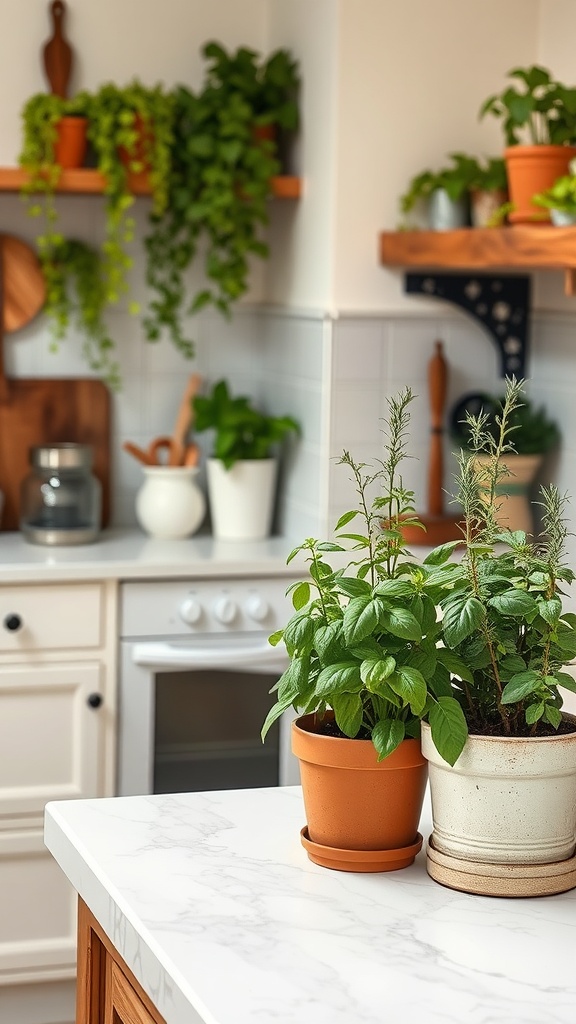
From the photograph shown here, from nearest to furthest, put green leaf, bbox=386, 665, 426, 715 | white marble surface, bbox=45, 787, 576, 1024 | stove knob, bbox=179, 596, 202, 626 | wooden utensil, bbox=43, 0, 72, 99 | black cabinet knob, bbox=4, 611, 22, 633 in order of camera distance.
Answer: white marble surface, bbox=45, 787, 576, 1024 < green leaf, bbox=386, 665, 426, 715 < black cabinet knob, bbox=4, 611, 22, 633 < stove knob, bbox=179, 596, 202, 626 < wooden utensil, bbox=43, 0, 72, 99

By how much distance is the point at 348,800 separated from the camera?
1.31 metres

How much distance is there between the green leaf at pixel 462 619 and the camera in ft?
4.07

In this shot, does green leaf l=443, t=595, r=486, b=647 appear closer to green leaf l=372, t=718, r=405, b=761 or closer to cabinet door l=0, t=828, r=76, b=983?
green leaf l=372, t=718, r=405, b=761

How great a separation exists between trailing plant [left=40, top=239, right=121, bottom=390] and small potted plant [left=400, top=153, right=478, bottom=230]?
31.8 inches

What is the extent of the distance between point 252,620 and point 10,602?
54 cm

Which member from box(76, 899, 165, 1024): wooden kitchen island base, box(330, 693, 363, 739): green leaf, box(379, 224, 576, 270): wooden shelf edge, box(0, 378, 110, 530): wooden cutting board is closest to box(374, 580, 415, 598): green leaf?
box(330, 693, 363, 739): green leaf

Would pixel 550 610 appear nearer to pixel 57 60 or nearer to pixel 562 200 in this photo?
pixel 562 200

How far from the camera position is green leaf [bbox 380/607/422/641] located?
124 cm

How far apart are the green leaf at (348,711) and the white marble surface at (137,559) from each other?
1713 millimetres

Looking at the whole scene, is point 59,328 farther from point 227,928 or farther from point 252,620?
point 227,928

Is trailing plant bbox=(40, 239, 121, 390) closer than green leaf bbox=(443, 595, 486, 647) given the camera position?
No

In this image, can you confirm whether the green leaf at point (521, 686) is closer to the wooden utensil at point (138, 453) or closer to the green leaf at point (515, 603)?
the green leaf at point (515, 603)

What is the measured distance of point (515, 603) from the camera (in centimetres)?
125

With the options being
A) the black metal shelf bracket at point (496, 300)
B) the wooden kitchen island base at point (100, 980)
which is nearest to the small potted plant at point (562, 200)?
the black metal shelf bracket at point (496, 300)
